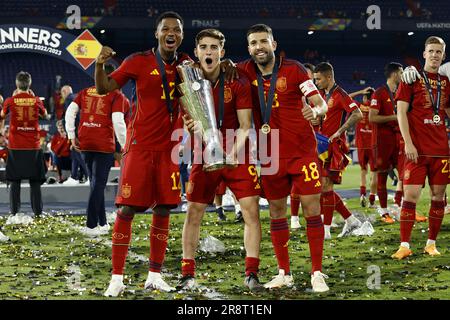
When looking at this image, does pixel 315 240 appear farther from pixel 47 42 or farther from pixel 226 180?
pixel 47 42

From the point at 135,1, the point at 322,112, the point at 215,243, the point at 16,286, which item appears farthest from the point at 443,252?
the point at 135,1

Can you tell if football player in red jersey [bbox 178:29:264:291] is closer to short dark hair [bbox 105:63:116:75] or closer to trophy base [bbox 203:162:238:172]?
trophy base [bbox 203:162:238:172]

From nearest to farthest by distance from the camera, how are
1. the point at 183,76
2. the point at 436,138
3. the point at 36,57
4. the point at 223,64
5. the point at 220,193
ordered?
1. the point at 183,76
2. the point at 223,64
3. the point at 436,138
4. the point at 220,193
5. the point at 36,57

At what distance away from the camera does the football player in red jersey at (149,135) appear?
511 cm

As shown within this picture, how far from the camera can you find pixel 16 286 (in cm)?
562

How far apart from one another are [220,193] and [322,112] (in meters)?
4.44

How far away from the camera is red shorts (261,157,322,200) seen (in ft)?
17.8

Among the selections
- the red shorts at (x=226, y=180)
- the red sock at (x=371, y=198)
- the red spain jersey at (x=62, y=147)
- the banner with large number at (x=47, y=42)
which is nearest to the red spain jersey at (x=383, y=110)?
the red sock at (x=371, y=198)

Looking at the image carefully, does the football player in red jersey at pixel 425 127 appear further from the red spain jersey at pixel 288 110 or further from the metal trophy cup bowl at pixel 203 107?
the metal trophy cup bowl at pixel 203 107

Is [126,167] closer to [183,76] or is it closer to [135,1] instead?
[183,76]

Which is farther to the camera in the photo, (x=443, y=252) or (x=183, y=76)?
(x=443, y=252)

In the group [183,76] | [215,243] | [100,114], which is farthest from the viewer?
[100,114]

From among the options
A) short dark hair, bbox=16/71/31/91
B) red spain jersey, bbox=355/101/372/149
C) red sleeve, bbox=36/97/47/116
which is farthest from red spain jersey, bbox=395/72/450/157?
red spain jersey, bbox=355/101/372/149

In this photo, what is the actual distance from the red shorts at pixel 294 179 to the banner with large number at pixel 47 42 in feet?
27.7
